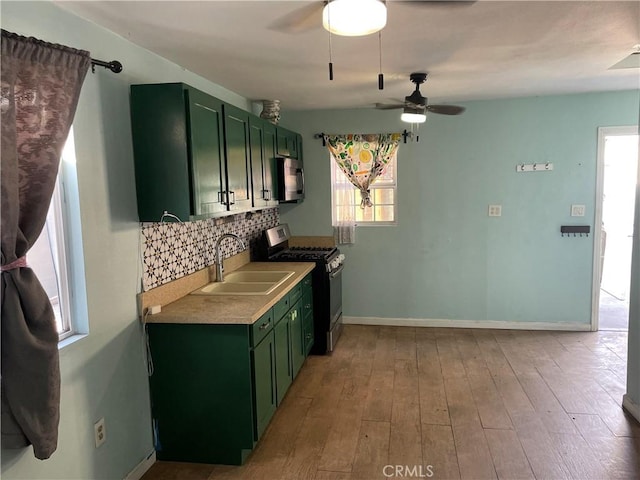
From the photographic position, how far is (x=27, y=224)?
1.76 m

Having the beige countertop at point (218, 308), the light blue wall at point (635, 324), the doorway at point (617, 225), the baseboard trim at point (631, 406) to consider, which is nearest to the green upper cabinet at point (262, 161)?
the beige countertop at point (218, 308)

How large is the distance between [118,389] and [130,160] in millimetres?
1216

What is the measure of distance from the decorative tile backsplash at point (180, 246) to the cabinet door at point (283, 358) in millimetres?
734

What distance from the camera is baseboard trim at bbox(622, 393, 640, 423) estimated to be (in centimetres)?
303

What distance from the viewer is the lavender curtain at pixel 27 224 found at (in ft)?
5.45

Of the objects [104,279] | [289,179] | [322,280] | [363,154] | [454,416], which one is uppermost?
[363,154]

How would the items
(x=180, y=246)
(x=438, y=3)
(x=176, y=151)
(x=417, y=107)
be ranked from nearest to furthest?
(x=438, y=3)
(x=176, y=151)
(x=180, y=246)
(x=417, y=107)

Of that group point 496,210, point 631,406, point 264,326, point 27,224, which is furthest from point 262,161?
point 631,406

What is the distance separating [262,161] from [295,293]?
1.09m

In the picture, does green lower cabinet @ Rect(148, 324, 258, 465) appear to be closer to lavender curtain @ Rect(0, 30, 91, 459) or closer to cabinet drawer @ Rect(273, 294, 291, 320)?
cabinet drawer @ Rect(273, 294, 291, 320)

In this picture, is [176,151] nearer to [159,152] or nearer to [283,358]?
[159,152]

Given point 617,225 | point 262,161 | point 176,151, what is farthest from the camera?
point 617,225

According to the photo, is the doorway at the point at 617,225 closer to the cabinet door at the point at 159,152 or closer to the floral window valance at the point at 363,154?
the floral window valance at the point at 363,154

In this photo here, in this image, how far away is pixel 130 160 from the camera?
250cm
